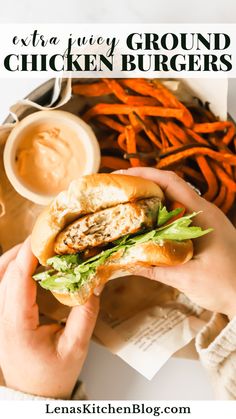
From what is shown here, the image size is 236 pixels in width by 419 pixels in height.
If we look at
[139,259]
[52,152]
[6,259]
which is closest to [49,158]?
[52,152]

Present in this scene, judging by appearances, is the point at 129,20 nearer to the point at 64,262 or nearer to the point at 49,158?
the point at 49,158

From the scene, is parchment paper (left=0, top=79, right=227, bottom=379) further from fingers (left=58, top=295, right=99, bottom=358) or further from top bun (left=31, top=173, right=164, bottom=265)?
top bun (left=31, top=173, right=164, bottom=265)

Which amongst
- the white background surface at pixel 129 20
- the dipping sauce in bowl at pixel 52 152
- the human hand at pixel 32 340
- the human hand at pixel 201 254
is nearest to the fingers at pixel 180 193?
the human hand at pixel 201 254

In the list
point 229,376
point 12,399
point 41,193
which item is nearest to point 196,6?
point 41,193

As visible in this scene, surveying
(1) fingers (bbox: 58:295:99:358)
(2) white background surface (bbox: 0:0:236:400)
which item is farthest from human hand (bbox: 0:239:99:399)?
(2) white background surface (bbox: 0:0:236:400)

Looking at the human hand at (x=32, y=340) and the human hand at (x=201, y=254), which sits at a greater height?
the human hand at (x=201, y=254)

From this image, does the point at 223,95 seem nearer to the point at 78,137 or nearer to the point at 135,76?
the point at 135,76

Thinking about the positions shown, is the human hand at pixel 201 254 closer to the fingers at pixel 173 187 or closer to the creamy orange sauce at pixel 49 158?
the fingers at pixel 173 187
